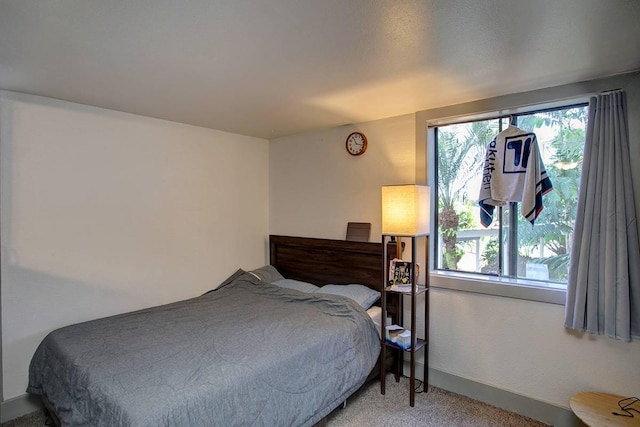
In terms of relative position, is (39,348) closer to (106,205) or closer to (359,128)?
(106,205)

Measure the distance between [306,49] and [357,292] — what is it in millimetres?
2020

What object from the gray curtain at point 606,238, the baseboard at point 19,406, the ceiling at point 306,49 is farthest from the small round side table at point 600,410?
the baseboard at point 19,406

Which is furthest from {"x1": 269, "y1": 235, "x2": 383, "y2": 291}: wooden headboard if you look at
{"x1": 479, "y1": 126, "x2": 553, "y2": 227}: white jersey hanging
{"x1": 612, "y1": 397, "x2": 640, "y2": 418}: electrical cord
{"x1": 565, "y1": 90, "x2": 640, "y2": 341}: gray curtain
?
{"x1": 612, "y1": 397, "x2": 640, "y2": 418}: electrical cord

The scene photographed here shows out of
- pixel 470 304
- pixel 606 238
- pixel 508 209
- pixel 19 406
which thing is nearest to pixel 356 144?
pixel 508 209

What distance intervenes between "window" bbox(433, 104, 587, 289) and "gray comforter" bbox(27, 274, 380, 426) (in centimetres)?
106

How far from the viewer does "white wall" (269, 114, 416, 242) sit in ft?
9.96

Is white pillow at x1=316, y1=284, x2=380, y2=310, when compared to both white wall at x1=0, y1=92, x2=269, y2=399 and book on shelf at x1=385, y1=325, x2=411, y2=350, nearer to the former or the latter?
book on shelf at x1=385, y1=325, x2=411, y2=350

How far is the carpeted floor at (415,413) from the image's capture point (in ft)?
7.52

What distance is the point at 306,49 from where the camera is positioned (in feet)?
5.71

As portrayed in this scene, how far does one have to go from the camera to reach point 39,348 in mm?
2320

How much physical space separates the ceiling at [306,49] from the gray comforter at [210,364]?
165cm

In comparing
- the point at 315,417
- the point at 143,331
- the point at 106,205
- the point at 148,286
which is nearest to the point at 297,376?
the point at 315,417

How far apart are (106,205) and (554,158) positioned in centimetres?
350

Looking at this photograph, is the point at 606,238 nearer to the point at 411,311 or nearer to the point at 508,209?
the point at 508,209
